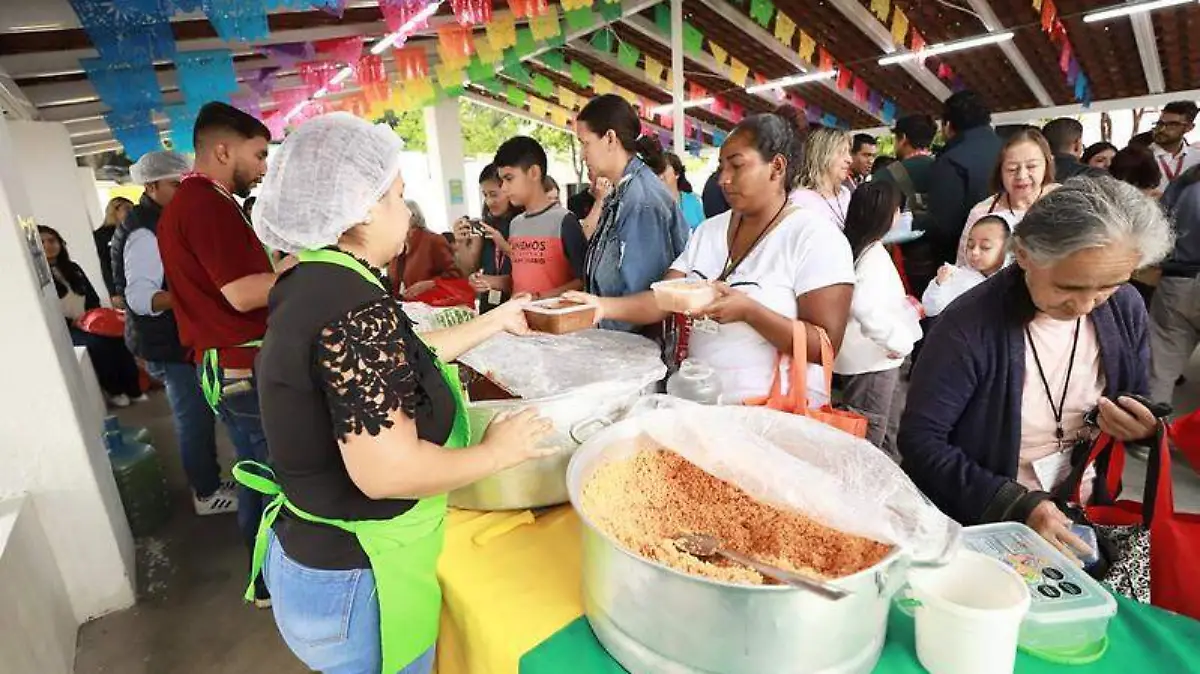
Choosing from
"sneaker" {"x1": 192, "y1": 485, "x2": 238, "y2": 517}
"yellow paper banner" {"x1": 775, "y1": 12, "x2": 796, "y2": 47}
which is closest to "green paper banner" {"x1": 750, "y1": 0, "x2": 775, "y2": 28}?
"yellow paper banner" {"x1": 775, "y1": 12, "x2": 796, "y2": 47}

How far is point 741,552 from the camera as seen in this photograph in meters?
0.82

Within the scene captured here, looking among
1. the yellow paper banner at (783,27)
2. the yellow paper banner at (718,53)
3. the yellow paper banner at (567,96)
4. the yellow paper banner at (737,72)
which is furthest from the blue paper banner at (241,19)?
the yellow paper banner at (567,96)

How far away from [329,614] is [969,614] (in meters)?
1.06

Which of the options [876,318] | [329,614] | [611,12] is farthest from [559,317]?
[611,12]

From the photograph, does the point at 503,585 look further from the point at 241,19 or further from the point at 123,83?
the point at 123,83

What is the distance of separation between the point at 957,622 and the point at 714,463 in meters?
0.38

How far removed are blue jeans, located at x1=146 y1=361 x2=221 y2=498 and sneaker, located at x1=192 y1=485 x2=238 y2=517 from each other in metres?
0.06

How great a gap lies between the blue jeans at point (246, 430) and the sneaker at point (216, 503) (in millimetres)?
821

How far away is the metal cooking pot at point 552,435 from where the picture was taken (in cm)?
113

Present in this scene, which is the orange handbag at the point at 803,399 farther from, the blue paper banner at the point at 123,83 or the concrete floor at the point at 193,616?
the blue paper banner at the point at 123,83

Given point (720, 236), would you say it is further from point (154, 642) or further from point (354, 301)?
point (154, 642)

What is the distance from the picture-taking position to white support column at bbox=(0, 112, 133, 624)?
2.08 metres

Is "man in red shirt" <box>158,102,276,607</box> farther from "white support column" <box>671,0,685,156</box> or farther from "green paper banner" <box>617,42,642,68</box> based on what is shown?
"green paper banner" <box>617,42,642,68</box>

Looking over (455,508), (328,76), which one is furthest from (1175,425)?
(328,76)
